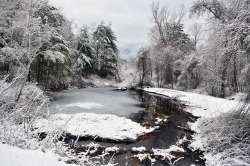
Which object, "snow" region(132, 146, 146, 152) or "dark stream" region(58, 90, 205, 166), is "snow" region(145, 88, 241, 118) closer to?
"dark stream" region(58, 90, 205, 166)

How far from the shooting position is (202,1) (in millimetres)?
11508

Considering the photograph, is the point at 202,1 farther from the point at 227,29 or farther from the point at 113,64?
the point at 113,64

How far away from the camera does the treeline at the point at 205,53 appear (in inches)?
280

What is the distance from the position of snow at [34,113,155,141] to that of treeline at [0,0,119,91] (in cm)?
281

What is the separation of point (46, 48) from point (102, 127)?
10.7m

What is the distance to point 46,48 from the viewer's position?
18375 mm

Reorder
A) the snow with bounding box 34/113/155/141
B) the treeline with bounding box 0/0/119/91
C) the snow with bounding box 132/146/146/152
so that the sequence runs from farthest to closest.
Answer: the treeline with bounding box 0/0/119/91 → the snow with bounding box 34/113/155/141 → the snow with bounding box 132/146/146/152

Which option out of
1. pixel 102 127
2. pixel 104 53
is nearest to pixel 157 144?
pixel 102 127

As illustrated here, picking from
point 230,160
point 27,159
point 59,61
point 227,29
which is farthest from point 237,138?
point 59,61

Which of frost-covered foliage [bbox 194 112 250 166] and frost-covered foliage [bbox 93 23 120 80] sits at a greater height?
frost-covered foliage [bbox 93 23 120 80]

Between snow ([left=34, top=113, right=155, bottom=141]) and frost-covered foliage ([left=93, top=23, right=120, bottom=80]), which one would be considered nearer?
snow ([left=34, top=113, right=155, bottom=141])

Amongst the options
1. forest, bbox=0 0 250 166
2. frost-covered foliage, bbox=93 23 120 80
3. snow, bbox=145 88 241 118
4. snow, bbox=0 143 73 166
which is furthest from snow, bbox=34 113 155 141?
frost-covered foliage, bbox=93 23 120 80

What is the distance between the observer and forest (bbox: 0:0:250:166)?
17.0 ft

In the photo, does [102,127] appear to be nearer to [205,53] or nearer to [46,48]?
[205,53]
